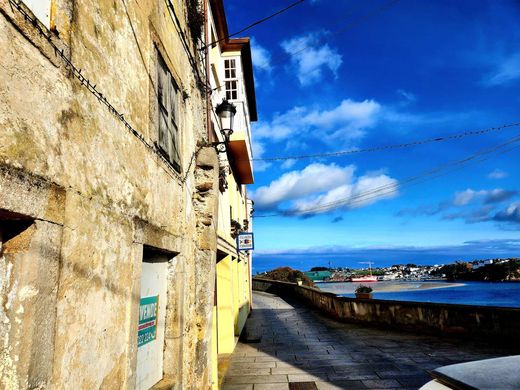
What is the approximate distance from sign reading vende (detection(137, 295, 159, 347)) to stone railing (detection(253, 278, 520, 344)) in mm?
8941

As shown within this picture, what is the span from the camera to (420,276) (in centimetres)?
17488

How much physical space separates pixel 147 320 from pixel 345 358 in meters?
6.15

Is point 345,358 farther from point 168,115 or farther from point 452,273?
point 452,273

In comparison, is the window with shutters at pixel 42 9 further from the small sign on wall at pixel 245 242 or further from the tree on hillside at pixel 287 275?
the tree on hillside at pixel 287 275

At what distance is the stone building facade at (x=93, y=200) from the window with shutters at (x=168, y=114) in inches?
1.3

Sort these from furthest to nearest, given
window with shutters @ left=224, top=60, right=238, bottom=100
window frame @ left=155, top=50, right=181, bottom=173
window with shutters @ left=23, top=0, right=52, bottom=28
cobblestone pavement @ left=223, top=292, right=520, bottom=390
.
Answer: window with shutters @ left=224, top=60, right=238, bottom=100, cobblestone pavement @ left=223, top=292, right=520, bottom=390, window frame @ left=155, top=50, right=181, bottom=173, window with shutters @ left=23, top=0, right=52, bottom=28

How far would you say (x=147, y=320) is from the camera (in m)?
4.19

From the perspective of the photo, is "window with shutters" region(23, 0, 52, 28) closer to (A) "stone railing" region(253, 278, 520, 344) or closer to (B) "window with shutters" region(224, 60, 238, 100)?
(B) "window with shutters" region(224, 60, 238, 100)

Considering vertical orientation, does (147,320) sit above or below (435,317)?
above

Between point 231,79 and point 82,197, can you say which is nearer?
point 82,197

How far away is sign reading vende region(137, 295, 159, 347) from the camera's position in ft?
13.1

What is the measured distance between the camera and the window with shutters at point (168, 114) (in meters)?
4.58

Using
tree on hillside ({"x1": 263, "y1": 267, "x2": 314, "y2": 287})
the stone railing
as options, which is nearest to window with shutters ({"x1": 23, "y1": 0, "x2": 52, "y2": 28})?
the stone railing

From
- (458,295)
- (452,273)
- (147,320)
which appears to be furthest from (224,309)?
(452,273)
